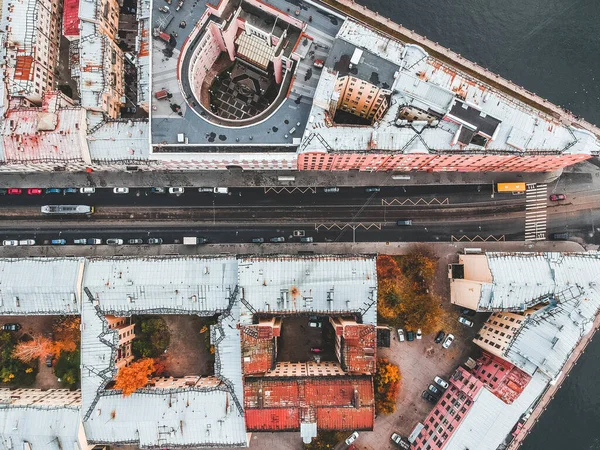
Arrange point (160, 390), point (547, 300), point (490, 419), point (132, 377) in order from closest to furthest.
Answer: point (490, 419)
point (132, 377)
point (547, 300)
point (160, 390)

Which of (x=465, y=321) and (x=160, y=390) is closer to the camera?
(x=160, y=390)

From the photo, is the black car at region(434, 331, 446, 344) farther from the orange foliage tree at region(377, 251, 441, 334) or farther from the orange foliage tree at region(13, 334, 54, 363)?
the orange foliage tree at region(13, 334, 54, 363)

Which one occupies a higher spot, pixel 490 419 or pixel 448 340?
pixel 448 340

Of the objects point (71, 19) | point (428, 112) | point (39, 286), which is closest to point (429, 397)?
point (428, 112)

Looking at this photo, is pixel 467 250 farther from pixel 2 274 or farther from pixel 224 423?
pixel 2 274

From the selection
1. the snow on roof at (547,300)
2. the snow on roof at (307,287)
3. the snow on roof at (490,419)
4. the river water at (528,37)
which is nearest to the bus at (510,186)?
the snow on roof at (547,300)

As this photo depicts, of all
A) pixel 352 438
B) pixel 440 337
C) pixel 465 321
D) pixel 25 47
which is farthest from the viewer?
pixel 440 337

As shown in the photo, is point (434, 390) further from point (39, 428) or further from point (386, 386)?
point (39, 428)
